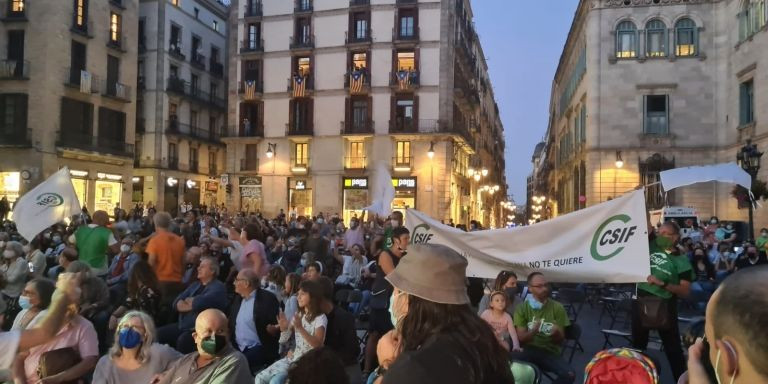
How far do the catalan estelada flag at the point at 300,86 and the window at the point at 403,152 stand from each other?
24.4 feet

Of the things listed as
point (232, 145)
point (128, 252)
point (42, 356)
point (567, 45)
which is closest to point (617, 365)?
point (42, 356)

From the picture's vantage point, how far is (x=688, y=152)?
30047 mm

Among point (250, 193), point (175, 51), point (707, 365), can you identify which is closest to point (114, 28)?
point (175, 51)

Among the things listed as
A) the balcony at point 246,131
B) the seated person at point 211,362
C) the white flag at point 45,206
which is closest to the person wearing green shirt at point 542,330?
the seated person at point 211,362

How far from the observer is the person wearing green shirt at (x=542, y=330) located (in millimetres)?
6332

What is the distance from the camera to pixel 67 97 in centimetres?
3406

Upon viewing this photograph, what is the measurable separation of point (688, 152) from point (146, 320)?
98.9 ft

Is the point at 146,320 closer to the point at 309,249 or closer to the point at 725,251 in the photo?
the point at 309,249

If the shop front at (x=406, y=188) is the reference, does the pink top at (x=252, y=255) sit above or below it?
below

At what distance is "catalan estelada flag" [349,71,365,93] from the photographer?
4028 centimetres

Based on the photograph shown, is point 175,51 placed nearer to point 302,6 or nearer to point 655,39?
point 302,6

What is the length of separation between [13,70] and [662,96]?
3343cm

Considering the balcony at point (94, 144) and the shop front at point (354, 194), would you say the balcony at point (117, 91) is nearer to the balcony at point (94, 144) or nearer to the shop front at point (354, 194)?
the balcony at point (94, 144)

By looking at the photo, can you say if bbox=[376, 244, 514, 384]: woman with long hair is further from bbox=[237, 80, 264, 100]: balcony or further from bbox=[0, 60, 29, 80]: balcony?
bbox=[237, 80, 264, 100]: balcony
